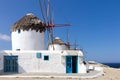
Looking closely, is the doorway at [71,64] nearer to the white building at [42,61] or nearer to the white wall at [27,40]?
the white building at [42,61]

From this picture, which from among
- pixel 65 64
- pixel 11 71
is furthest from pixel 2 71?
pixel 65 64

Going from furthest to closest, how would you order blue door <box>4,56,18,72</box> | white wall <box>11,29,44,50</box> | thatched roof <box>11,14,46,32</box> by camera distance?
white wall <box>11,29,44,50</box> → thatched roof <box>11,14,46,32</box> → blue door <box>4,56,18,72</box>

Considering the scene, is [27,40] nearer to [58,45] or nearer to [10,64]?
[10,64]

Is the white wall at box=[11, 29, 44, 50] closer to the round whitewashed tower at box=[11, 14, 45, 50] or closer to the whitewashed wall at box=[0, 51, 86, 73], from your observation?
the round whitewashed tower at box=[11, 14, 45, 50]

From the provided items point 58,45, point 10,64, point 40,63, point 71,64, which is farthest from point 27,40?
point 58,45

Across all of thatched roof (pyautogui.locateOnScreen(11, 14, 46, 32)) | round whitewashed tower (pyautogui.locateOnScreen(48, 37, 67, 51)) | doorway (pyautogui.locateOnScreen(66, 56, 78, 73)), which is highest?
thatched roof (pyautogui.locateOnScreen(11, 14, 46, 32))

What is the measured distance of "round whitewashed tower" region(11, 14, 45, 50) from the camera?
2681 centimetres

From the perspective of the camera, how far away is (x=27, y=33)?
1057 inches

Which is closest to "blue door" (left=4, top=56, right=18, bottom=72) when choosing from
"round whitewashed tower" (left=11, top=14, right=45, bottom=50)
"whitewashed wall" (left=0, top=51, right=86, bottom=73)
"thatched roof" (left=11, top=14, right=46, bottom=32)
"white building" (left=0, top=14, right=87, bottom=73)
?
"white building" (left=0, top=14, right=87, bottom=73)

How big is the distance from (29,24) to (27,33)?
45.9 inches

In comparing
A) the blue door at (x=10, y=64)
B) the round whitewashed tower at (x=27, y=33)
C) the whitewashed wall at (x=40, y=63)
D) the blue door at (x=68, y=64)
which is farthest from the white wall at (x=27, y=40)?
the blue door at (x=68, y=64)

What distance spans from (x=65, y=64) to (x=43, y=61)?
2413 millimetres

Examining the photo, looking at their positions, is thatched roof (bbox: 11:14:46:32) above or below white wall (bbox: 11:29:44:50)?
above

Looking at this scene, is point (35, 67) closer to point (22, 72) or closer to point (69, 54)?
point (22, 72)
